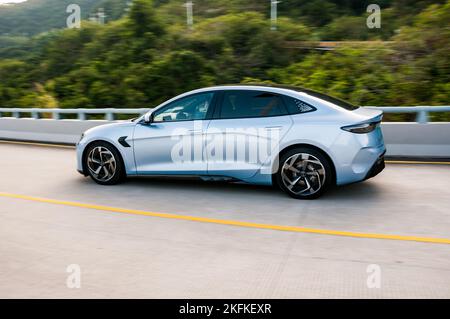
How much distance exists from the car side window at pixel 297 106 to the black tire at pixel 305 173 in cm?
53

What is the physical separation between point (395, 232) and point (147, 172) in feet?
13.1

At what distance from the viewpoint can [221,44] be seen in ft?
89.0

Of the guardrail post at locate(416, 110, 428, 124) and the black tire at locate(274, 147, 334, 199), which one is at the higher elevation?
the guardrail post at locate(416, 110, 428, 124)

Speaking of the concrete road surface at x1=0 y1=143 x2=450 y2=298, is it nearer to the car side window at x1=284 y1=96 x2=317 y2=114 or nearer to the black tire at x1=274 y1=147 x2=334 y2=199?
the black tire at x1=274 y1=147 x2=334 y2=199

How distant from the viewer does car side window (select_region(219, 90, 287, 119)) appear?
7.57 meters

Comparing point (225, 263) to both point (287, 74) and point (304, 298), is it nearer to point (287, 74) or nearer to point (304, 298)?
point (304, 298)

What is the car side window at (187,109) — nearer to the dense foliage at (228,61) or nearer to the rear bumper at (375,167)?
the rear bumper at (375,167)

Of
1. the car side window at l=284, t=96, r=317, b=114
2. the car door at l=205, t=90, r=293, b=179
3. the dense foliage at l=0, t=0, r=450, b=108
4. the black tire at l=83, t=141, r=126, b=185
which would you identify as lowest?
the black tire at l=83, t=141, r=126, b=185

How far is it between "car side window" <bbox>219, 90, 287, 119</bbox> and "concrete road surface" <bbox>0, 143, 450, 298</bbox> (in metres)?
1.19

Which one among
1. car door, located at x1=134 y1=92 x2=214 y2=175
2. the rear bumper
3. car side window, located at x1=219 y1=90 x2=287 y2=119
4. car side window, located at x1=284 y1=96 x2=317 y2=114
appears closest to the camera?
the rear bumper

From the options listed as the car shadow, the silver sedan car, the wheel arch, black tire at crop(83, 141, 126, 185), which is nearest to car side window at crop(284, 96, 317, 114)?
the silver sedan car

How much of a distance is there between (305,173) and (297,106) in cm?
94

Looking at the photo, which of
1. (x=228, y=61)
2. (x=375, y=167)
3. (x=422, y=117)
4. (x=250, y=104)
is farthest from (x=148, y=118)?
(x=228, y=61)
